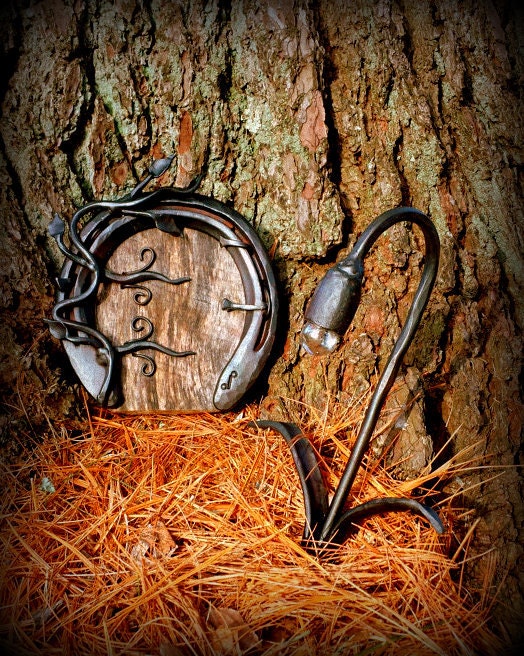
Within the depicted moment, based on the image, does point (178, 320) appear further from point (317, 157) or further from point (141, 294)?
point (317, 157)

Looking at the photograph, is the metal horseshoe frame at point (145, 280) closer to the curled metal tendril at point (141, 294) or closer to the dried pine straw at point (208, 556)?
the curled metal tendril at point (141, 294)

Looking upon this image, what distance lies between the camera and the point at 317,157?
1787mm

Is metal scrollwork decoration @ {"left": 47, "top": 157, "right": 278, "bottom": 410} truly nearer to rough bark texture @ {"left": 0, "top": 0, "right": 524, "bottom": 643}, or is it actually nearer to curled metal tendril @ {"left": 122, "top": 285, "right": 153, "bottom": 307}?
curled metal tendril @ {"left": 122, "top": 285, "right": 153, "bottom": 307}

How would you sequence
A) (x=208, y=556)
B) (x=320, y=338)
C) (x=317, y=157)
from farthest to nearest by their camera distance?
(x=317, y=157) → (x=208, y=556) → (x=320, y=338)

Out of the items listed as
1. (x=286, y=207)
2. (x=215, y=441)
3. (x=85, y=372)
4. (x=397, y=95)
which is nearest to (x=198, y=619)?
(x=215, y=441)

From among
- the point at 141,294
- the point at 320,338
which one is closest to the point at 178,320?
the point at 141,294

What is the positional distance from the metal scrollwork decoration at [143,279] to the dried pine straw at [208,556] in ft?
0.72

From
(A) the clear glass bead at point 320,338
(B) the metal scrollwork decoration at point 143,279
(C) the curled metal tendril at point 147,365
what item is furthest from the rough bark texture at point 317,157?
(A) the clear glass bead at point 320,338

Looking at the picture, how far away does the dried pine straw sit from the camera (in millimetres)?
1319

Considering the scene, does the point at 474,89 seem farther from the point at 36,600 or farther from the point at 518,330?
the point at 36,600

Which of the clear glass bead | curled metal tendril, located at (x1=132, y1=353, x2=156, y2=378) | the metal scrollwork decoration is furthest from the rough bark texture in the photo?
the clear glass bead

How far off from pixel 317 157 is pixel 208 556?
1.36 m

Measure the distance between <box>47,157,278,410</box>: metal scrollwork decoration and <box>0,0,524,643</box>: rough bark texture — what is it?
0.13m

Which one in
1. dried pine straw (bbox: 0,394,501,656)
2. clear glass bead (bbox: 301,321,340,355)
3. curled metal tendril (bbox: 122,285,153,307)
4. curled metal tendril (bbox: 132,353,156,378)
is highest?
curled metal tendril (bbox: 122,285,153,307)
